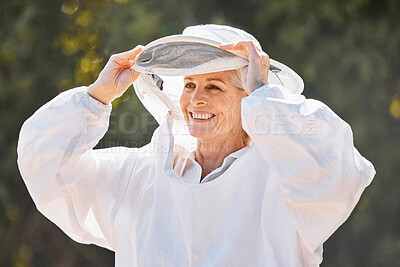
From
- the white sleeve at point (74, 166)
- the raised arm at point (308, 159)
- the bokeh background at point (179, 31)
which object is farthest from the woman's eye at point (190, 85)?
the bokeh background at point (179, 31)

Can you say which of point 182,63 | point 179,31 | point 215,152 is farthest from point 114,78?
point 179,31

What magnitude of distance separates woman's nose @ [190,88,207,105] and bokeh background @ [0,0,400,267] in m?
4.72

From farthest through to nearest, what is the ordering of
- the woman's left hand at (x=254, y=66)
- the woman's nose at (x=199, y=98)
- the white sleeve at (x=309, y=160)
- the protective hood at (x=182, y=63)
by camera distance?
1. the woman's nose at (x=199, y=98)
2. the protective hood at (x=182, y=63)
3. the woman's left hand at (x=254, y=66)
4. the white sleeve at (x=309, y=160)

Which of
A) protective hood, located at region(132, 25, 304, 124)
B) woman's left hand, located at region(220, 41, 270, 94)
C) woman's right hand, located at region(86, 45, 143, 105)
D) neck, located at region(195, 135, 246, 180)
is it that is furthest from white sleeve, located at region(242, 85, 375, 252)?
woman's right hand, located at region(86, 45, 143, 105)

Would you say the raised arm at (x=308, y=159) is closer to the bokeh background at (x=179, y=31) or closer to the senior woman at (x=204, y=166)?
the senior woman at (x=204, y=166)

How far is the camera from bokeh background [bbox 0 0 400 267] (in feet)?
27.6

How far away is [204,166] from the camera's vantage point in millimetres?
3309

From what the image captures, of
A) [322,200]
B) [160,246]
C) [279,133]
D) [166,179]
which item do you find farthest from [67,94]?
[322,200]

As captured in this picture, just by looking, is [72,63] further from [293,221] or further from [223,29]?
[293,221]

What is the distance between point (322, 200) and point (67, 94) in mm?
1331

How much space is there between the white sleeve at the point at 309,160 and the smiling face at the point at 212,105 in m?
0.46

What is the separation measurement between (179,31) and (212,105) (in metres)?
5.04

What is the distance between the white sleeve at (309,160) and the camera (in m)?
2.71

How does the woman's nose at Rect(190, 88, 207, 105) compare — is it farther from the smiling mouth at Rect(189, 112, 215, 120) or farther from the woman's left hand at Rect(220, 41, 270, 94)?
the woman's left hand at Rect(220, 41, 270, 94)
